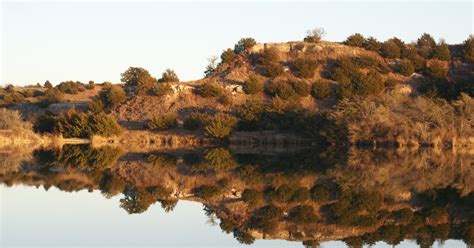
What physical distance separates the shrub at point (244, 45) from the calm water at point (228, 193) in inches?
1298

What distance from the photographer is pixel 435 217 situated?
2095cm

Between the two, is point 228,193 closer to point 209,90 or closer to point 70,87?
point 209,90

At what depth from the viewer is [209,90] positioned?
66625 mm

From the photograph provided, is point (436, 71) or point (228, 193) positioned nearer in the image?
point (228, 193)

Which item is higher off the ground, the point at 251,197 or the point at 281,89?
the point at 281,89

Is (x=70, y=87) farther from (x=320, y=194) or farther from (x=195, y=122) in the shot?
(x=320, y=194)

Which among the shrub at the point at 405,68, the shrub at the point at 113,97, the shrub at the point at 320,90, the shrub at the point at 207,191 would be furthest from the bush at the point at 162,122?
the shrub at the point at 207,191

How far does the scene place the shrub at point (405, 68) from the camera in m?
72.0

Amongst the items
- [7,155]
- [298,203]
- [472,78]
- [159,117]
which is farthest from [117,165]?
[472,78]

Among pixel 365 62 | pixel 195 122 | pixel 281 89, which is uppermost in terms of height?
pixel 365 62

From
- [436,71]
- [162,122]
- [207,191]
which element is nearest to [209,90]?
[162,122]

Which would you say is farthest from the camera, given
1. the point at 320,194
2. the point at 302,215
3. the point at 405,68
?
the point at 405,68

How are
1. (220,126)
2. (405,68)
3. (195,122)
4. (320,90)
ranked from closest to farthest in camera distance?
(220,126), (195,122), (320,90), (405,68)

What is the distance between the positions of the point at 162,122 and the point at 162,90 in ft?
Answer: 22.7
